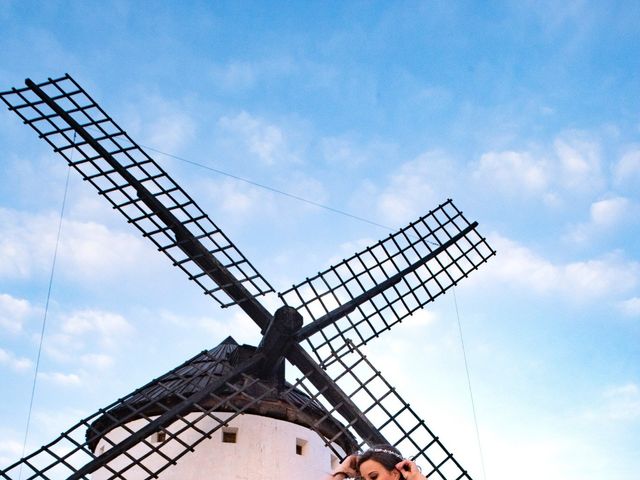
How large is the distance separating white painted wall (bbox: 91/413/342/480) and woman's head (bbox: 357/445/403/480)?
6671 mm

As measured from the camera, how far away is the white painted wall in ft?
28.6

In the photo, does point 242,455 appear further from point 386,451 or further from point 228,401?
point 386,451

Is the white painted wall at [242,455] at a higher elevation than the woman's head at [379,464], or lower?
higher

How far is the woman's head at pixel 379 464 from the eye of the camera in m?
2.50

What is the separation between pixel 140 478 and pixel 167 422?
3.20 ft

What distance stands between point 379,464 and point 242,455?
6.80 m

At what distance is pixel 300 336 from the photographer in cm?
941

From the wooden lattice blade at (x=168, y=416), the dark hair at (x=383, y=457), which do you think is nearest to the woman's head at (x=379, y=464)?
the dark hair at (x=383, y=457)

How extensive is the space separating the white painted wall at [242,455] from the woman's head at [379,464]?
6.67 m

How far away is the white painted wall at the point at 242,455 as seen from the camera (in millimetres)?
8727

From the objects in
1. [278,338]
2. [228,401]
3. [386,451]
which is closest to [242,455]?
[228,401]

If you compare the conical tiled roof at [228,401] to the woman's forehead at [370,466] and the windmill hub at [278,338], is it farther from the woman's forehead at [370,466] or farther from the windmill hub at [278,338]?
the woman's forehead at [370,466]

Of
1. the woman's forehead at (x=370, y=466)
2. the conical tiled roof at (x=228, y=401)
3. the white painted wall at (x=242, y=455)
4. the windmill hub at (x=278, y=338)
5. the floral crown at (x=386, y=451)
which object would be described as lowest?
the woman's forehead at (x=370, y=466)

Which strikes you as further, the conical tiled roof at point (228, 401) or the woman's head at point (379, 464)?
the conical tiled roof at point (228, 401)
